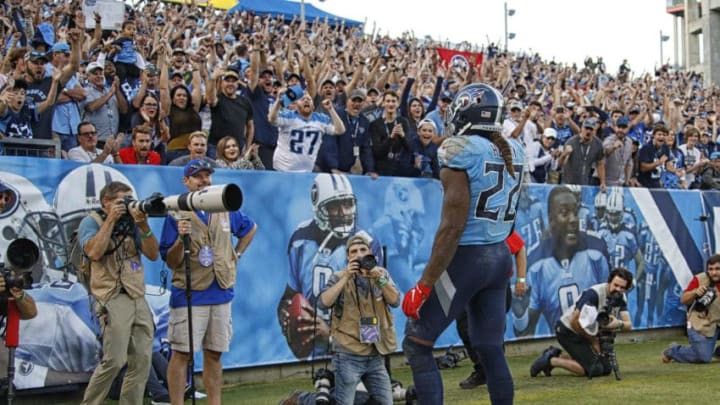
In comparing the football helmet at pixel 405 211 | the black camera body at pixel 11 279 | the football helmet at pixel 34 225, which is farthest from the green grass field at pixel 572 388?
the black camera body at pixel 11 279

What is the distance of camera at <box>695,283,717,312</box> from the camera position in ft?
43.9

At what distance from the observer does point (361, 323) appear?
8.12m

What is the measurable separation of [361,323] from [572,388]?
342cm

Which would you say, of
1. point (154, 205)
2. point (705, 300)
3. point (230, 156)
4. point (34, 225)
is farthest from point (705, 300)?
point (154, 205)

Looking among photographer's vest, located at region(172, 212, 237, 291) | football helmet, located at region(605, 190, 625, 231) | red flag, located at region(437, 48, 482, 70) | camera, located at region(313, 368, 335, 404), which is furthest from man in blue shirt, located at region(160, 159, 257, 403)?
red flag, located at region(437, 48, 482, 70)

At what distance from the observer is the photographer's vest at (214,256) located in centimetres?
849

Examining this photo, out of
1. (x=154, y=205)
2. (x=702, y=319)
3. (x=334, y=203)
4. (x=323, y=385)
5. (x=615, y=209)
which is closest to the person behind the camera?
(x=154, y=205)

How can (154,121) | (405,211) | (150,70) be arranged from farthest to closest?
(150,70)
(405,211)
(154,121)

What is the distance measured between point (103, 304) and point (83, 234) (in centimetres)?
55

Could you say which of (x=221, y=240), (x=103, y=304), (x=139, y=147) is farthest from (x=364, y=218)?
(x=103, y=304)

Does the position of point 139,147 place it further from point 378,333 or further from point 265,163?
point 378,333

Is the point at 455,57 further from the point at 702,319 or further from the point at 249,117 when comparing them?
the point at 249,117

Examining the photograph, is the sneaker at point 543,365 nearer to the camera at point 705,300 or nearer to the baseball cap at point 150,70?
the camera at point 705,300

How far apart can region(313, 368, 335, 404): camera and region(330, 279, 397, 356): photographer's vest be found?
1.48 feet
